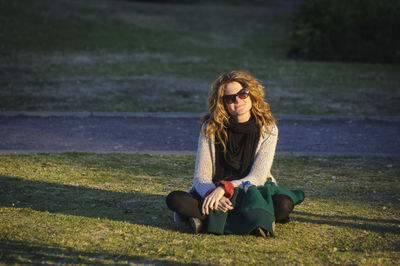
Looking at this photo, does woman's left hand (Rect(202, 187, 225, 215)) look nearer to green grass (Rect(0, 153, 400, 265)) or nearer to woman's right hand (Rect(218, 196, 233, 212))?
woman's right hand (Rect(218, 196, 233, 212))

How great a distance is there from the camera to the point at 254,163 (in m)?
4.54

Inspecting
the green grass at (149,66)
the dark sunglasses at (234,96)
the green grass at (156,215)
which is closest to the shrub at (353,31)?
the green grass at (149,66)

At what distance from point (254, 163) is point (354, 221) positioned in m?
1.14

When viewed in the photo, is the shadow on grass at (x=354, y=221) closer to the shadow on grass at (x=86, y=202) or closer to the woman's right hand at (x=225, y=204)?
the woman's right hand at (x=225, y=204)

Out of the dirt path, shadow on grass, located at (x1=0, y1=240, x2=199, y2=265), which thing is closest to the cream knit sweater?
shadow on grass, located at (x1=0, y1=240, x2=199, y2=265)

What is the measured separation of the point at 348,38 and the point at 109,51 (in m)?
8.89

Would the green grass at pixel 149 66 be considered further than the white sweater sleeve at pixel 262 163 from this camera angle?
Yes

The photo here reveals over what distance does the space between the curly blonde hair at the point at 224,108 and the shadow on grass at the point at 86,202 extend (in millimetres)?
902

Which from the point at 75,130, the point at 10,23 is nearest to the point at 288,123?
the point at 75,130

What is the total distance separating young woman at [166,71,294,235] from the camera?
14.5 ft

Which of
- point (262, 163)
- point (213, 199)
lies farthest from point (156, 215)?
point (262, 163)

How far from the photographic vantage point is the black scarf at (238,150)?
454 centimetres

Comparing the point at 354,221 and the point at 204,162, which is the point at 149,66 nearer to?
the point at 204,162

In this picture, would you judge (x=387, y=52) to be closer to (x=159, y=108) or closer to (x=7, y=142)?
(x=159, y=108)
